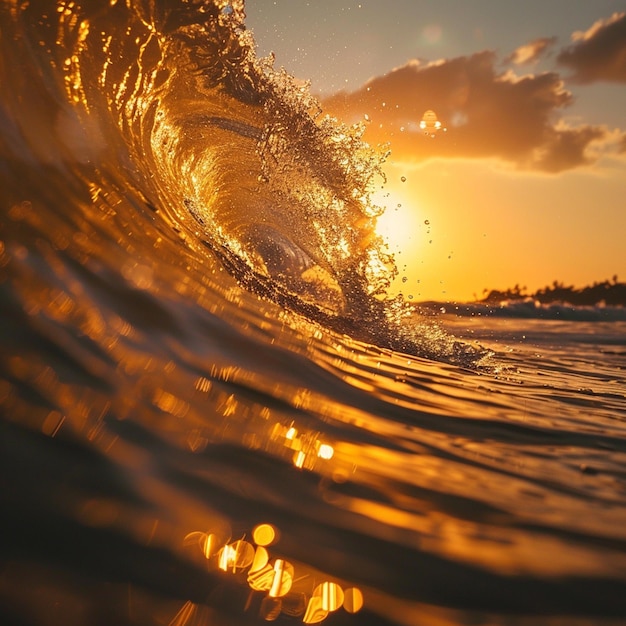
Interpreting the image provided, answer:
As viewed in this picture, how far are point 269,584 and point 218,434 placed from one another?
1.84 ft

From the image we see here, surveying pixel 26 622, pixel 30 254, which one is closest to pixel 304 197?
pixel 30 254

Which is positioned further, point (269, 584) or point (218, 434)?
point (218, 434)

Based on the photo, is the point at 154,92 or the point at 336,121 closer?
the point at 154,92

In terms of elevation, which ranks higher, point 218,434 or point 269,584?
point 218,434

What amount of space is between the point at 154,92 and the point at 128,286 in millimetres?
3409

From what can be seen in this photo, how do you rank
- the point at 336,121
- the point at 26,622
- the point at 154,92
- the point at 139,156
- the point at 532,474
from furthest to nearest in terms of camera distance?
the point at 336,121, the point at 154,92, the point at 139,156, the point at 532,474, the point at 26,622

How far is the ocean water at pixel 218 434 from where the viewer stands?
0.88m

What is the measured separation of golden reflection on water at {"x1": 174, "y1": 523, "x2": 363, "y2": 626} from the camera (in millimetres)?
831

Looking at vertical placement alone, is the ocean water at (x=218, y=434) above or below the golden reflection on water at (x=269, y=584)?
above

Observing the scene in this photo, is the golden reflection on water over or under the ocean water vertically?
under

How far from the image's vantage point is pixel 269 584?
0.89 metres

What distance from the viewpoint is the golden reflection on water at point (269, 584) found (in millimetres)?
831

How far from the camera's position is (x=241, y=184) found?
6957 millimetres

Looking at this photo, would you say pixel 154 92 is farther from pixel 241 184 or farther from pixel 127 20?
pixel 241 184
